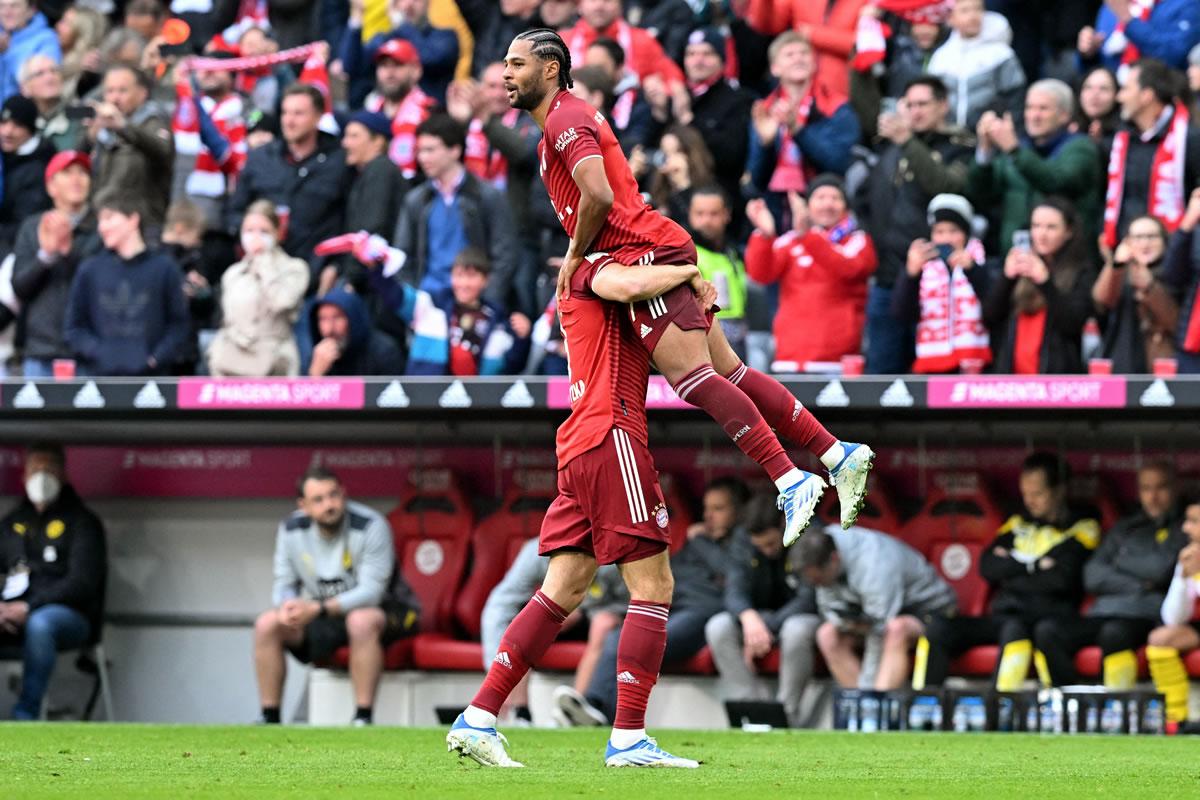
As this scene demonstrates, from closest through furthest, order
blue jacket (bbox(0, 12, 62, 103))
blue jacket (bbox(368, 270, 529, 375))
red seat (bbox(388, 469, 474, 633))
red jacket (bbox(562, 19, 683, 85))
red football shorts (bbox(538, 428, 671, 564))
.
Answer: red football shorts (bbox(538, 428, 671, 564))
blue jacket (bbox(368, 270, 529, 375))
red seat (bbox(388, 469, 474, 633))
red jacket (bbox(562, 19, 683, 85))
blue jacket (bbox(0, 12, 62, 103))

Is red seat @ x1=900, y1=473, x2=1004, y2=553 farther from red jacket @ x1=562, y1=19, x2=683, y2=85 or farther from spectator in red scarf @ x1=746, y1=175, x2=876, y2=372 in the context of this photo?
red jacket @ x1=562, y1=19, x2=683, y2=85

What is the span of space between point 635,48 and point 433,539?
362 centimetres

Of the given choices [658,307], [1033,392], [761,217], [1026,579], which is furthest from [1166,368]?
[658,307]

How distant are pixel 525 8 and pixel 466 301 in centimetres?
324

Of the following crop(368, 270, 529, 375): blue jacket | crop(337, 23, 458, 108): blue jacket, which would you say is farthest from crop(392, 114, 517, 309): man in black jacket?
crop(337, 23, 458, 108): blue jacket

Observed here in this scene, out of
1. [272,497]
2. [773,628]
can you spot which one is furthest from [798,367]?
[272,497]

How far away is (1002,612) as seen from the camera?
11523 mm

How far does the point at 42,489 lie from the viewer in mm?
13086

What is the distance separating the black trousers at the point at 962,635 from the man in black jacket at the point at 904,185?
5.05 feet

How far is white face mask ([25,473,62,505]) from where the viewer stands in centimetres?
1309

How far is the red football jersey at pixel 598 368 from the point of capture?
21.8ft

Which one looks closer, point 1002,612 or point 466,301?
point 1002,612

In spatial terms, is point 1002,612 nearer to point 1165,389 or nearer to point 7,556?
point 1165,389

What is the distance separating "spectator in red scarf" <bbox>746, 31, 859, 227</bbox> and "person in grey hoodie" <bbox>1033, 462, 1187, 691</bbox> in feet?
9.53
